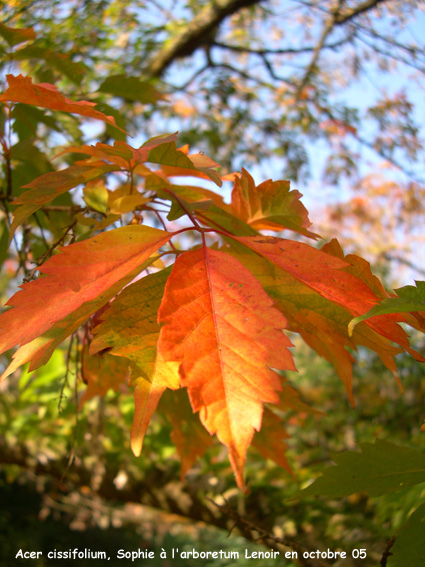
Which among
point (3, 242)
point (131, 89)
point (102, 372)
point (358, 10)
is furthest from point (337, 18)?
point (102, 372)

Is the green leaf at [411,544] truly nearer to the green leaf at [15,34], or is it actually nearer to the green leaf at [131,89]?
the green leaf at [131,89]

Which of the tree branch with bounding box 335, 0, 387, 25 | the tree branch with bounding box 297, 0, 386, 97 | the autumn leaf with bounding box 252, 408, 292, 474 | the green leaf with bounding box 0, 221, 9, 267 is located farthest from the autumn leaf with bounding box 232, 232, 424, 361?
the tree branch with bounding box 335, 0, 387, 25

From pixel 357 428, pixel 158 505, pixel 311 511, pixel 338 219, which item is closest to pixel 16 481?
pixel 158 505

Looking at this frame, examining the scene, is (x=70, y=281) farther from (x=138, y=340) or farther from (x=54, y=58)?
(x=54, y=58)

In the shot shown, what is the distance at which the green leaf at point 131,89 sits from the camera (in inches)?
35.5

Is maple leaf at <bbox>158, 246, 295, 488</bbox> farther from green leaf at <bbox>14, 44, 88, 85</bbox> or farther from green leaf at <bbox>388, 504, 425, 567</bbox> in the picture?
green leaf at <bbox>14, 44, 88, 85</bbox>

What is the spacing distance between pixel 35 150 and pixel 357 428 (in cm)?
290

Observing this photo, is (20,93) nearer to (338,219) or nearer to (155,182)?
(155,182)

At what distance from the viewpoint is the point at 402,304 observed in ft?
1.29

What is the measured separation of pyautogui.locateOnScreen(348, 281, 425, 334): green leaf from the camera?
15.1 inches

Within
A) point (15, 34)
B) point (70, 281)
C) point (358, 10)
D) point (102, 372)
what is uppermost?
point (358, 10)

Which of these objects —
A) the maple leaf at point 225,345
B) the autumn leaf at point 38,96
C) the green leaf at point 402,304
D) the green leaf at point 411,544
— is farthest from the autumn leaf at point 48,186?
the green leaf at point 411,544

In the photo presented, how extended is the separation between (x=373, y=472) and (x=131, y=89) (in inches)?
32.3

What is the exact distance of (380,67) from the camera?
12.4 ft
